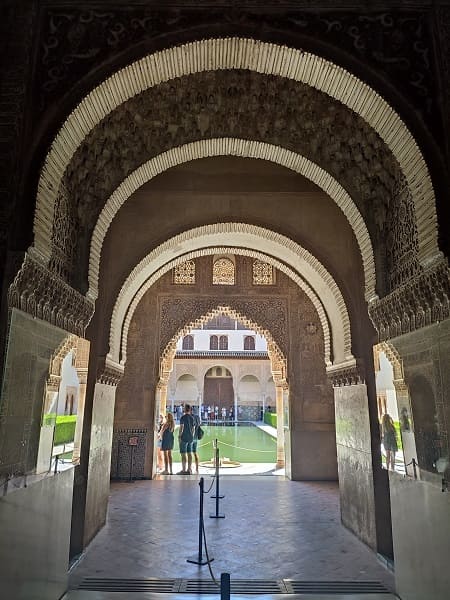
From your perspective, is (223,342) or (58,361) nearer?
(58,361)

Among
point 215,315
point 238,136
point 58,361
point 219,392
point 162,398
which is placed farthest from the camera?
point 219,392

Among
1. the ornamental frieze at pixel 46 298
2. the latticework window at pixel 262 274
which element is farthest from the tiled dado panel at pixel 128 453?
the ornamental frieze at pixel 46 298

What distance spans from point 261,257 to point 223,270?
92.8 inches

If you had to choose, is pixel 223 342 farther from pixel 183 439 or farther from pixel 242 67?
pixel 242 67

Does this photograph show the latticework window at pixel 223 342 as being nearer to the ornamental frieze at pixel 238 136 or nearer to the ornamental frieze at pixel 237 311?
the ornamental frieze at pixel 237 311

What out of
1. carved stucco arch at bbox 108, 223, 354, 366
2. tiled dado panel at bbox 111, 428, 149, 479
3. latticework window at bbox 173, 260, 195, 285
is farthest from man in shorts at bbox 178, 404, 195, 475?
carved stucco arch at bbox 108, 223, 354, 366

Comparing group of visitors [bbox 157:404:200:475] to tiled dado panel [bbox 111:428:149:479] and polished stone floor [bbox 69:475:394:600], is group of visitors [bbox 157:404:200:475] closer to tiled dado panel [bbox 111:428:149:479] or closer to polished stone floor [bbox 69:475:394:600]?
tiled dado panel [bbox 111:428:149:479]

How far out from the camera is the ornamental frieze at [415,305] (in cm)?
303

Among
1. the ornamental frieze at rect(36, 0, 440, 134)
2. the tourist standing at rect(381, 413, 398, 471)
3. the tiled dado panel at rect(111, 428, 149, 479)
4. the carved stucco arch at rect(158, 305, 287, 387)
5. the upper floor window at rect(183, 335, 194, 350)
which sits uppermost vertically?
the upper floor window at rect(183, 335, 194, 350)

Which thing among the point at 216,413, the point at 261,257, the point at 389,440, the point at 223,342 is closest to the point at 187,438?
the point at 261,257

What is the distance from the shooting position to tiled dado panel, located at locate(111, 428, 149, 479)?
9086 millimetres

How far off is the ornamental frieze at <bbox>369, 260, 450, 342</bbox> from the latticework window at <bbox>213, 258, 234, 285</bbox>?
579 centimetres

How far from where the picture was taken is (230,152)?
481 centimetres

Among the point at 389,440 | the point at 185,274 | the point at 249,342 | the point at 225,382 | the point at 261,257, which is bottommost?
the point at 389,440
